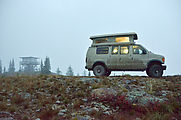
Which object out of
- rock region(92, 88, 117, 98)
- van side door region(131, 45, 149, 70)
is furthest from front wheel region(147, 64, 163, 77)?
rock region(92, 88, 117, 98)

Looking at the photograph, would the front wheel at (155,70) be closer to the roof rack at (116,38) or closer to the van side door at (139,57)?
the van side door at (139,57)

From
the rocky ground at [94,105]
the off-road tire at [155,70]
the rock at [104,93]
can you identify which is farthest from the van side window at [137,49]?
the rock at [104,93]

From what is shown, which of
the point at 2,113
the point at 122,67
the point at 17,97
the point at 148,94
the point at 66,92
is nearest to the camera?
the point at 2,113

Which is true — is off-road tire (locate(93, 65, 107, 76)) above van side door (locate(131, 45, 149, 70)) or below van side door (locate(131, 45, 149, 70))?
below

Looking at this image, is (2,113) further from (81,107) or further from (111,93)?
(111,93)

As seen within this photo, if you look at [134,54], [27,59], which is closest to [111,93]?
[134,54]

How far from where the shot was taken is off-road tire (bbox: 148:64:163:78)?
903 centimetres

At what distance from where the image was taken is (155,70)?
912 centimetres

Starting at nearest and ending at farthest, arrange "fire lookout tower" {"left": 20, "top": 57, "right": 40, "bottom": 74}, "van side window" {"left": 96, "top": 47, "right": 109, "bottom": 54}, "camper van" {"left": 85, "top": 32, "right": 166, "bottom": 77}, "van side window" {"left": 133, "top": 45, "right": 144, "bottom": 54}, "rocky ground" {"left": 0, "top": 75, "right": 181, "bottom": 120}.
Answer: "rocky ground" {"left": 0, "top": 75, "right": 181, "bottom": 120} < "camper van" {"left": 85, "top": 32, "right": 166, "bottom": 77} < "van side window" {"left": 133, "top": 45, "right": 144, "bottom": 54} < "van side window" {"left": 96, "top": 47, "right": 109, "bottom": 54} < "fire lookout tower" {"left": 20, "top": 57, "right": 40, "bottom": 74}

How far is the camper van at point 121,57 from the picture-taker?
9.15m

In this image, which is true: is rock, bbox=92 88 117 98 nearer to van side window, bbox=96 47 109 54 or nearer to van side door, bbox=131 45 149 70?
van side door, bbox=131 45 149 70

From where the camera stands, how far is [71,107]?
4598 millimetres

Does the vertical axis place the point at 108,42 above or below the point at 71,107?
above

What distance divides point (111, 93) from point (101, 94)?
515 mm
